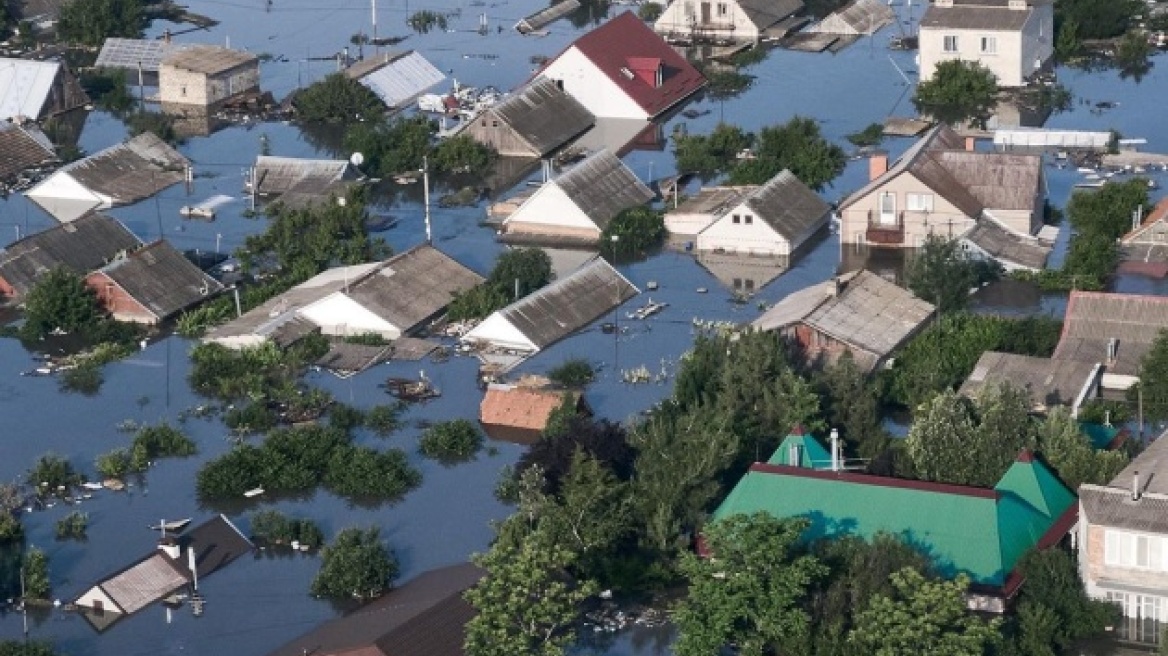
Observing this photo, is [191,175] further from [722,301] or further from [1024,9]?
[1024,9]

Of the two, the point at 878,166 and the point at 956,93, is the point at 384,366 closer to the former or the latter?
the point at 878,166

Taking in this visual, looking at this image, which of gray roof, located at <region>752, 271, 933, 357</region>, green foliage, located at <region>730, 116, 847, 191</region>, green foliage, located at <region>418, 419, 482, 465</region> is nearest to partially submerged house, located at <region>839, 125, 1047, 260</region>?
green foliage, located at <region>730, 116, 847, 191</region>

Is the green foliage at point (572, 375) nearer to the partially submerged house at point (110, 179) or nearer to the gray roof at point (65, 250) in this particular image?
the gray roof at point (65, 250)

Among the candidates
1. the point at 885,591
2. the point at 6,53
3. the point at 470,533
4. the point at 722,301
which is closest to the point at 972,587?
the point at 885,591

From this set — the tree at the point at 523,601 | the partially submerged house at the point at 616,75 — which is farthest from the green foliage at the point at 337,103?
the tree at the point at 523,601

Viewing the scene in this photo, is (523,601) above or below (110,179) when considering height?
above

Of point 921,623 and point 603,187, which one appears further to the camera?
point 603,187

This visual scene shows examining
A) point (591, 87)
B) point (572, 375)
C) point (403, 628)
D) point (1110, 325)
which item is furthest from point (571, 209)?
point (403, 628)
